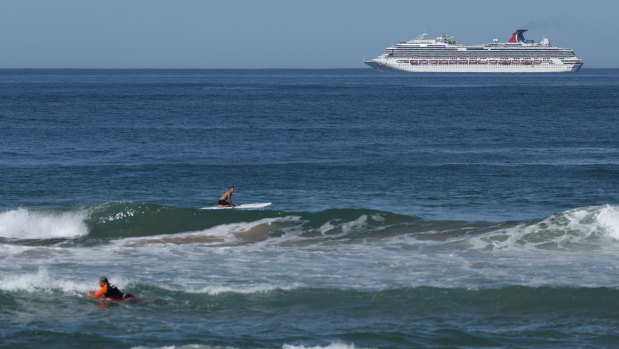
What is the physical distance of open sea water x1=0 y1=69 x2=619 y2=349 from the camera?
1877cm

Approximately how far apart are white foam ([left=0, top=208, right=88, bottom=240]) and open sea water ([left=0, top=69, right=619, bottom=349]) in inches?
4.0

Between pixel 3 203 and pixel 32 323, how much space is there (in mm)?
17447

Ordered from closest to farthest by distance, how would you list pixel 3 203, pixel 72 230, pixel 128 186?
pixel 72 230 < pixel 3 203 < pixel 128 186

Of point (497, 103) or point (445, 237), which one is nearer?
point (445, 237)

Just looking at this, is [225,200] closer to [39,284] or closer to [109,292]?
[39,284]

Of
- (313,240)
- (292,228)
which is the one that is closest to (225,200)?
(292,228)

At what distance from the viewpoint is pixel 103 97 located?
384ft

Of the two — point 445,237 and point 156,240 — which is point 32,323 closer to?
point 156,240

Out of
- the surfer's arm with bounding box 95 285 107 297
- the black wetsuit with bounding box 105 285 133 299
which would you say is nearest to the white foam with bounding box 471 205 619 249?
the black wetsuit with bounding box 105 285 133 299

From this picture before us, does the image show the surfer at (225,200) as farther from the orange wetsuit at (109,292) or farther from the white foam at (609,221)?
the white foam at (609,221)

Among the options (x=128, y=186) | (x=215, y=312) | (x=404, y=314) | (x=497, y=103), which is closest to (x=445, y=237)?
(x=404, y=314)

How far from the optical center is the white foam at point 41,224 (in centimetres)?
3025

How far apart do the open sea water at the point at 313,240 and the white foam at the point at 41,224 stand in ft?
0.33

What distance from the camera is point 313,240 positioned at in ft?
94.3
